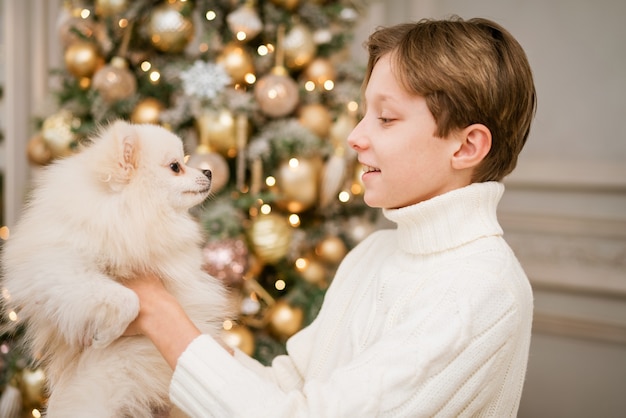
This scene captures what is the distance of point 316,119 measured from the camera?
7.52ft

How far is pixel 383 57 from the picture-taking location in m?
1.06

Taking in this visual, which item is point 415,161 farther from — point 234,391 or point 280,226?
point 280,226

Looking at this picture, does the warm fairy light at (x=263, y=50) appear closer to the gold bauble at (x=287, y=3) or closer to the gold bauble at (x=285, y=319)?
the gold bauble at (x=287, y=3)

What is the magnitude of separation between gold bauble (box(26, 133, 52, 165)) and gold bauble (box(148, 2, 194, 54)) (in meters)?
0.60

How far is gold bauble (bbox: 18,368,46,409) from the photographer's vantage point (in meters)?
2.14

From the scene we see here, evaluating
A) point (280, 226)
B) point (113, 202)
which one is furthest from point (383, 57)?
point (280, 226)

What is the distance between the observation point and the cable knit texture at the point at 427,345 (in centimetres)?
84

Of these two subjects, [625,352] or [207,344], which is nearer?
[207,344]

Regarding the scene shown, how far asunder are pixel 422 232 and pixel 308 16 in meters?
1.60

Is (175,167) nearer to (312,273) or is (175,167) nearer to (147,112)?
(147,112)

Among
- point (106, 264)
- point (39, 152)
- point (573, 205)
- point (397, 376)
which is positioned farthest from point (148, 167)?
point (573, 205)

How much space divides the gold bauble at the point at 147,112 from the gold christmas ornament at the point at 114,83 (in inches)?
2.7

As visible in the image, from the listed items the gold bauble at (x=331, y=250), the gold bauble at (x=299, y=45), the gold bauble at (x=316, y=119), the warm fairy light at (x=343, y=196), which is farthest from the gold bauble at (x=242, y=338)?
the gold bauble at (x=299, y=45)

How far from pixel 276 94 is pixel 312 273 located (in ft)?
2.30
